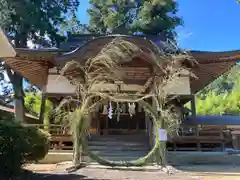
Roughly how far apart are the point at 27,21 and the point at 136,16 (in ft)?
35.4

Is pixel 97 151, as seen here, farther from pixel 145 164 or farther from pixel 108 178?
pixel 108 178

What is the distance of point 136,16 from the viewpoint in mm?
25625

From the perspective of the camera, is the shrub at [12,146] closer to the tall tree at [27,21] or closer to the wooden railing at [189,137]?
the wooden railing at [189,137]

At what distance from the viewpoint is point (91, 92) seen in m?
9.08

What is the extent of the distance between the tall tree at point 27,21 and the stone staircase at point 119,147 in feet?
21.6

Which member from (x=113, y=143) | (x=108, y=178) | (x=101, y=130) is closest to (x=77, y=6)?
(x=101, y=130)

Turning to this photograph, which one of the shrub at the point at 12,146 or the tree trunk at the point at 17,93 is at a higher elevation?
the tree trunk at the point at 17,93

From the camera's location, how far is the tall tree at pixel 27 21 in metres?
17.8

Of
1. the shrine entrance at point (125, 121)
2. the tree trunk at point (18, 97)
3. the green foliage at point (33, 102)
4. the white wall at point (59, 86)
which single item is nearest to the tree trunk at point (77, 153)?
the white wall at point (59, 86)

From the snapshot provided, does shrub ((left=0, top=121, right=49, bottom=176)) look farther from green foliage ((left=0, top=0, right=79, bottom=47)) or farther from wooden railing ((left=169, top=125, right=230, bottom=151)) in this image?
green foliage ((left=0, top=0, right=79, bottom=47))

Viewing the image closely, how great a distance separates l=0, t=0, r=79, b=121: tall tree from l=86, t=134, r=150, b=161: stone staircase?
6573mm

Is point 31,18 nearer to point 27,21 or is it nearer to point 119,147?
point 27,21

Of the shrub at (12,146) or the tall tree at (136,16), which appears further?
the tall tree at (136,16)

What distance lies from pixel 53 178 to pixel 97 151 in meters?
4.69
